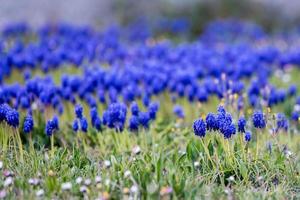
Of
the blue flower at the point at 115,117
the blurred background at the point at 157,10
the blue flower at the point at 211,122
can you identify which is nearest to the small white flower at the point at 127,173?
the blue flower at the point at 211,122

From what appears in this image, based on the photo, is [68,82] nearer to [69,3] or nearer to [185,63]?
[185,63]

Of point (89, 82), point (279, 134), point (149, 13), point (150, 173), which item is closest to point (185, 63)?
point (89, 82)

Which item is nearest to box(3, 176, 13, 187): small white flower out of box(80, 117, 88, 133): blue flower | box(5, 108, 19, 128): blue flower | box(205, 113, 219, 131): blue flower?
box(5, 108, 19, 128): blue flower

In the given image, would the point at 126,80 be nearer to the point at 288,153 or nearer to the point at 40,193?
the point at 288,153

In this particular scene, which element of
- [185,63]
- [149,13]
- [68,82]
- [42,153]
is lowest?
[42,153]

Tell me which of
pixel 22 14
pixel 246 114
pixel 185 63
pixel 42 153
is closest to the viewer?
pixel 42 153

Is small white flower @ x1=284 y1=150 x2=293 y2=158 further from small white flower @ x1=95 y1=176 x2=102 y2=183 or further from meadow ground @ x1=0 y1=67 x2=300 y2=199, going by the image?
small white flower @ x1=95 y1=176 x2=102 y2=183
